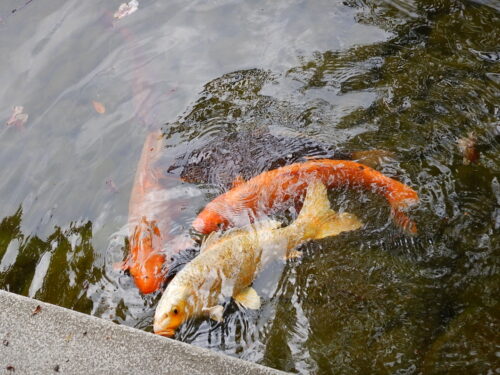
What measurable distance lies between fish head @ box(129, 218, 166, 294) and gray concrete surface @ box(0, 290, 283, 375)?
69 centimetres

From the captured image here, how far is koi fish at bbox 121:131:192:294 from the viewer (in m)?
4.33

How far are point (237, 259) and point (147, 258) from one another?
80 cm

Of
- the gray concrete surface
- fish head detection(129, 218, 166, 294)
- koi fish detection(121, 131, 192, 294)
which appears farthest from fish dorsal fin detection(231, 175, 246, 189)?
the gray concrete surface

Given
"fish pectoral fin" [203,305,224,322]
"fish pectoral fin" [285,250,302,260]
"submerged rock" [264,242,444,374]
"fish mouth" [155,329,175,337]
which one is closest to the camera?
"submerged rock" [264,242,444,374]

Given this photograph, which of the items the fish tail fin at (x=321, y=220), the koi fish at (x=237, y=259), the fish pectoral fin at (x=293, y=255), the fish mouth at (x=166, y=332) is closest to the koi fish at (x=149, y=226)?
the koi fish at (x=237, y=259)

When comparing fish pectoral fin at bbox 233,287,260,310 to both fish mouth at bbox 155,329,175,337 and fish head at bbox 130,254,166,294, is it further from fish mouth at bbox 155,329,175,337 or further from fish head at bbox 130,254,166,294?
fish head at bbox 130,254,166,294

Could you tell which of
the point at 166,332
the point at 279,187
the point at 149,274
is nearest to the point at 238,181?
the point at 279,187

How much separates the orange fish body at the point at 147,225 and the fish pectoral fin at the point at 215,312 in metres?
0.51

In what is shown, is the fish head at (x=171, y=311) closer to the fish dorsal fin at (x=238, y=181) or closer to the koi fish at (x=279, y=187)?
the koi fish at (x=279, y=187)

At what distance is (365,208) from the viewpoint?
460 centimetres

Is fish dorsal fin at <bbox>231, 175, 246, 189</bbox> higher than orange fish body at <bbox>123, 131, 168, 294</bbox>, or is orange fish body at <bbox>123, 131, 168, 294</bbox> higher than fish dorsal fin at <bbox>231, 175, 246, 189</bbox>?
orange fish body at <bbox>123, 131, 168, 294</bbox>

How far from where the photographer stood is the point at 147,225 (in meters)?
4.79

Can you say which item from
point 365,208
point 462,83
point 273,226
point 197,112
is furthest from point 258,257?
point 462,83

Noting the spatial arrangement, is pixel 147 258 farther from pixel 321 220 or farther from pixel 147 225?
pixel 321 220
